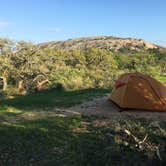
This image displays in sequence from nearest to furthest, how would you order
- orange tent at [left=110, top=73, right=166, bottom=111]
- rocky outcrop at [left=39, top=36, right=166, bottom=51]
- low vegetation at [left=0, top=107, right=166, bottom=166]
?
low vegetation at [left=0, top=107, right=166, bottom=166], orange tent at [left=110, top=73, right=166, bottom=111], rocky outcrop at [left=39, top=36, right=166, bottom=51]

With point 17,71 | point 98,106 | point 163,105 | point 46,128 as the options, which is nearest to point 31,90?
point 17,71

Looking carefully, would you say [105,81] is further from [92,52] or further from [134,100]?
[134,100]

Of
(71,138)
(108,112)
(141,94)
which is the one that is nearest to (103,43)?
(141,94)

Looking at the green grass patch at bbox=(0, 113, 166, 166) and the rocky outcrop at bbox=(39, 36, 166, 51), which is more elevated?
the green grass patch at bbox=(0, 113, 166, 166)

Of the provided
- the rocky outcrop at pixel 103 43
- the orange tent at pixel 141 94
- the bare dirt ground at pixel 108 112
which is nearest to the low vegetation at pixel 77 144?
the bare dirt ground at pixel 108 112

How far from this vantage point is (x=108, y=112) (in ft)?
36.8

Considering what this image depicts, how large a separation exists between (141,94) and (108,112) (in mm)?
1483

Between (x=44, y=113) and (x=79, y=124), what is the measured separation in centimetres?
223

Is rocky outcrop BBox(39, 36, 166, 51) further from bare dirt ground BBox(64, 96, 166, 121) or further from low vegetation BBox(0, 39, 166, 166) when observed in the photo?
low vegetation BBox(0, 39, 166, 166)

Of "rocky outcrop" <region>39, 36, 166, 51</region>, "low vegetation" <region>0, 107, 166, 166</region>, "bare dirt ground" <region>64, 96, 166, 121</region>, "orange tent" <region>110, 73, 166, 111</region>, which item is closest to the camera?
"low vegetation" <region>0, 107, 166, 166</region>

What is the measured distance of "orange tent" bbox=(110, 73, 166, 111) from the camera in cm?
1159

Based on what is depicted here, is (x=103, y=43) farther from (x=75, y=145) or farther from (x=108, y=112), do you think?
(x=75, y=145)

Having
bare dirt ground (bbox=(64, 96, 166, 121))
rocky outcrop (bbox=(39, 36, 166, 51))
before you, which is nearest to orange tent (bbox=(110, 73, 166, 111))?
bare dirt ground (bbox=(64, 96, 166, 121))

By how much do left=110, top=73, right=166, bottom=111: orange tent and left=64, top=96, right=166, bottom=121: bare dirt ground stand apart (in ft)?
1.00
